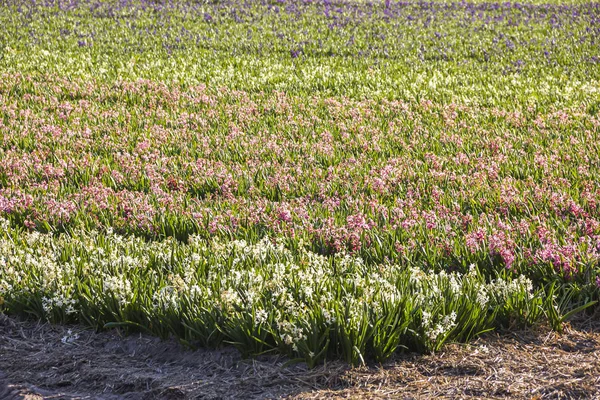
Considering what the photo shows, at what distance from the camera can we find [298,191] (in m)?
7.54

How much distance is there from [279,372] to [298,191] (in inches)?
149

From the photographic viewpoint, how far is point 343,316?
4055 millimetres

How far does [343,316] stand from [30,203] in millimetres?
4300

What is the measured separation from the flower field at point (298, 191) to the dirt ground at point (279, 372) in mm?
133

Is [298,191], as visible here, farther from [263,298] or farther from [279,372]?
[279,372]

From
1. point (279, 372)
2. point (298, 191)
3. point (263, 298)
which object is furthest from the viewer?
point (298, 191)

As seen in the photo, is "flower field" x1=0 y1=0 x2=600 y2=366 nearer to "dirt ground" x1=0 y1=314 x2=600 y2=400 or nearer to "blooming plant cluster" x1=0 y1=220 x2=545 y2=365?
"blooming plant cluster" x1=0 y1=220 x2=545 y2=365

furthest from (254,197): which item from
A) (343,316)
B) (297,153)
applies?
(343,316)

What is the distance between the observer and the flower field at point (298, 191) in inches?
172

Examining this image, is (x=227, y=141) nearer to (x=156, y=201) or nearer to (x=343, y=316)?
(x=156, y=201)

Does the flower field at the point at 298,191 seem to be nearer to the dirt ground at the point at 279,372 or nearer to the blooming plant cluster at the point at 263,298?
the blooming plant cluster at the point at 263,298

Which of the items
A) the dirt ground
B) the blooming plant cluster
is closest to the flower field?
the blooming plant cluster

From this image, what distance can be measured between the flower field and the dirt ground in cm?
→ 13

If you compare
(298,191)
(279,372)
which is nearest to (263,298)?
(279,372)
